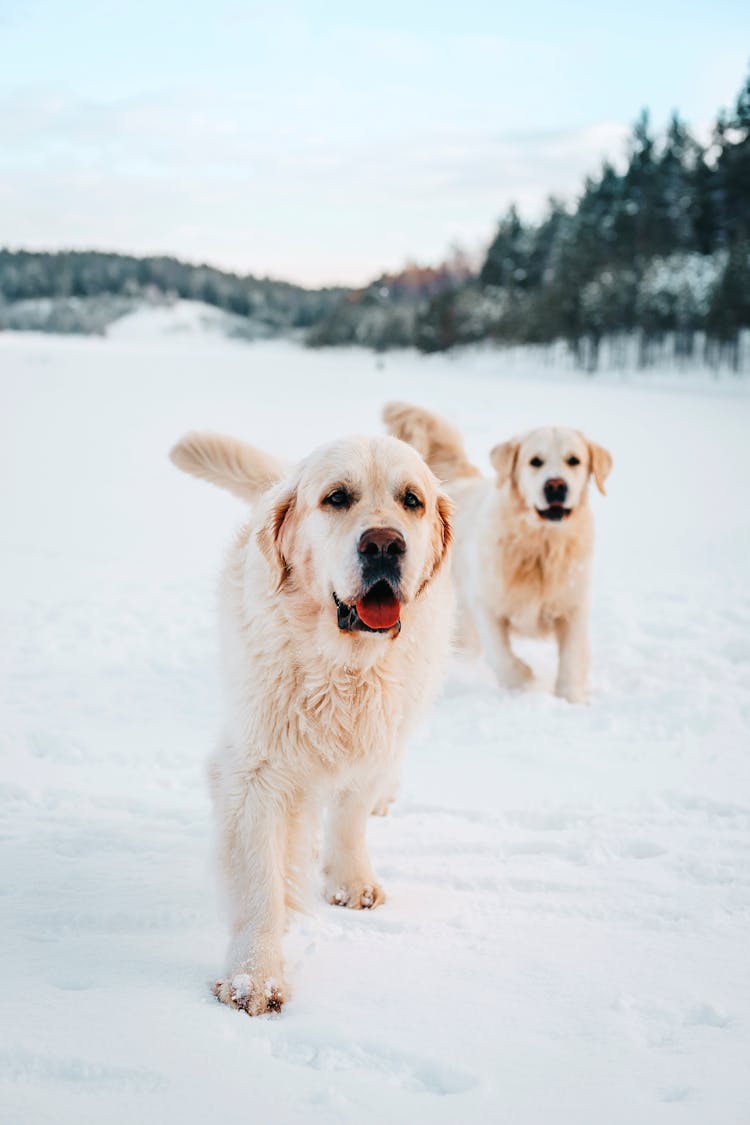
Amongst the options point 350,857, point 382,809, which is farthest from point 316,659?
point 382,809

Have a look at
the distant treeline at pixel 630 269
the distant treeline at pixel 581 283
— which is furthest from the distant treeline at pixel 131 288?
the distant treeline at pixel 630 269

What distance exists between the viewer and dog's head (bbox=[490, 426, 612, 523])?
5.55m

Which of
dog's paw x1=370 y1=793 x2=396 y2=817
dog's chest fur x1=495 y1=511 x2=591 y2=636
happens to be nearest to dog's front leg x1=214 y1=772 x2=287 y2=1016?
dog's paw x1=370 y1=793 x2=396 y2=817

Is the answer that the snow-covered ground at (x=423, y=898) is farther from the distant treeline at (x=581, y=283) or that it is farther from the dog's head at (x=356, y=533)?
the distant treeline at (x=581, y=283)

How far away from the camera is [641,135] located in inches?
3002

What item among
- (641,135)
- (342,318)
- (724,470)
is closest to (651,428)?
(724,470)

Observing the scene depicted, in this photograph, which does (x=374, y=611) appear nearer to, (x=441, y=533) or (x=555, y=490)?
(x=441, y=533)

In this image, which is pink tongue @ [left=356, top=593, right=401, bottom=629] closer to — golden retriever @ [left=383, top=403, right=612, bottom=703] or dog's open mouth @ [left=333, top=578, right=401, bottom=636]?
dog's open mouth @ [left=333, top=578, right=401, bottom=636]

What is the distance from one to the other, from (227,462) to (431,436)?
313cm

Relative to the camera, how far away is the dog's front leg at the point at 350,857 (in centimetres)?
297

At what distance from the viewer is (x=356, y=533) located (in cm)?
258

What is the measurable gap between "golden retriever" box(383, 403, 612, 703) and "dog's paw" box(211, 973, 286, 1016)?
338 cm

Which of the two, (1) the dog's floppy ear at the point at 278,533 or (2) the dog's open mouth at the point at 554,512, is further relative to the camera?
(2) the dog's open mouth at the point at 554,512

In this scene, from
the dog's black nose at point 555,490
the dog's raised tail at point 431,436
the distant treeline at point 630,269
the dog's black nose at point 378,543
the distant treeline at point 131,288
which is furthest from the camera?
the distant treeline at point 131,288
